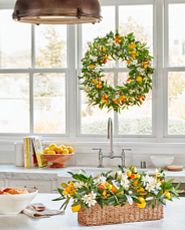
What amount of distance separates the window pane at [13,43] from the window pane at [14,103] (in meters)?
0.15

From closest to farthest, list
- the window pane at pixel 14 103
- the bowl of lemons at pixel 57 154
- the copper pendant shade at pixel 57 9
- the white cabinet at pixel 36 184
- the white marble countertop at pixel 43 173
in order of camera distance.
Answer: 1. the copper pendant shade at pixel 57 9
2. the white marble countertop at pixel 43 173
3. the white cabinet at pixel 36 184
4. the bowl of lemons at pixel 57 154
5. the window pane at pixel 14 103

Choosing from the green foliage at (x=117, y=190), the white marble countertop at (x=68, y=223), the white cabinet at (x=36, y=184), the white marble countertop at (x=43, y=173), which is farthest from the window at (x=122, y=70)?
the green foliage at (x=117, y=190)

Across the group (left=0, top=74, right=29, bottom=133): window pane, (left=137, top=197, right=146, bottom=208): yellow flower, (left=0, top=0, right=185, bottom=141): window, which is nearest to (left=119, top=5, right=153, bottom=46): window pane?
(left=0, top=0, right=185, bottom=141): window

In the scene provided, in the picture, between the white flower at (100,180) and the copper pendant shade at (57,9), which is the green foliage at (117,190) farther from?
the copper pendant shade at (57,9)

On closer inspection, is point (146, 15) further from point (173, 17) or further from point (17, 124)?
point (17, 124)

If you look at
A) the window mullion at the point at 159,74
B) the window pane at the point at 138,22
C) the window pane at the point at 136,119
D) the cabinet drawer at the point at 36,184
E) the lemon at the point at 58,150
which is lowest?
the cabinet drawer at the point at 36,184

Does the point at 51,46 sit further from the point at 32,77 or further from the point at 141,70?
the point at 141,70

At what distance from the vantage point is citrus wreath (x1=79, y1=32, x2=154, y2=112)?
5305 mm

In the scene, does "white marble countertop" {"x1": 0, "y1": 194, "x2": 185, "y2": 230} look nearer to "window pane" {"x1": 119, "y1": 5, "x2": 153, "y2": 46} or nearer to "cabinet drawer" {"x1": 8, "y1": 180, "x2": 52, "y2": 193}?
"cabinet drawer" {"x1": 8, "y1": 180, "x2": 52, "y2": 193}

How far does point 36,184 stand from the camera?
4.91 metres

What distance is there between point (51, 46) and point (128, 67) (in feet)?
2.91

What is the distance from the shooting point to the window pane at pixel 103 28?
5535 mm

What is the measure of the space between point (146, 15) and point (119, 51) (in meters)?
0.50

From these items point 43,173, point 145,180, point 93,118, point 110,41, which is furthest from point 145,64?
point 145,180
